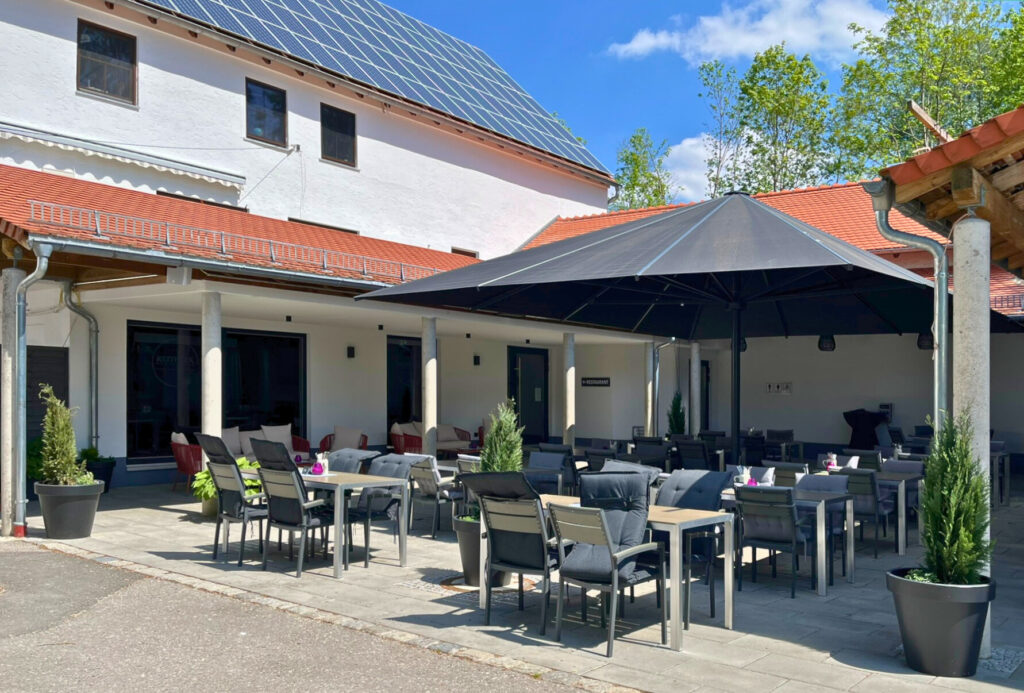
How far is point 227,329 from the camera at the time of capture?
46.4ft

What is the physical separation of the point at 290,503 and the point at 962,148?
525cm

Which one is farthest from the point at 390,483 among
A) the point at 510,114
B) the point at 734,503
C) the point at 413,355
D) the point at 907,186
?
the point at 510,114

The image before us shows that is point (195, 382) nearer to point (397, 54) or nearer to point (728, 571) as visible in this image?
point (397, 54)

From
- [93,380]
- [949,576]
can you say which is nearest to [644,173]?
[93,380]

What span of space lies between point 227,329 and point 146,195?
2341mm

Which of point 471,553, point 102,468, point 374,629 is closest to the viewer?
point 374,629

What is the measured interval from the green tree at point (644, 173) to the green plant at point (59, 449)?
32.1 metres

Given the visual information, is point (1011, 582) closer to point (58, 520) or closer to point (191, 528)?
point (191, 528)

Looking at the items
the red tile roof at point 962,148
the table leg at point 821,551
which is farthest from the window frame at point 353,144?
the red tile roof at point 962,148

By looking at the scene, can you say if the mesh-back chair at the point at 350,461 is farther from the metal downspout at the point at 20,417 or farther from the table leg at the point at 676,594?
the table leg at the point at 676,594

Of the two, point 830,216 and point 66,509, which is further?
point 830,216

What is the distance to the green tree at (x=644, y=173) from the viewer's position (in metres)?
38.9

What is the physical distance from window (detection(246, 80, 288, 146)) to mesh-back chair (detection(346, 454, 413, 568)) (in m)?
9.32

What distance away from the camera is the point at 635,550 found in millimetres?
5148
